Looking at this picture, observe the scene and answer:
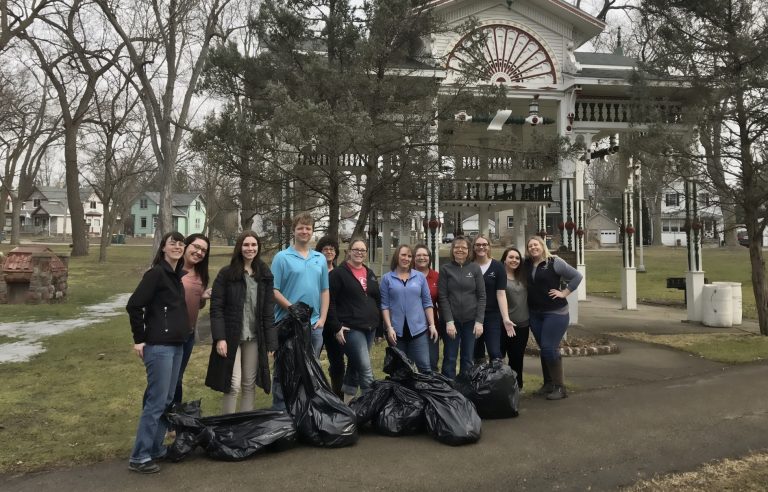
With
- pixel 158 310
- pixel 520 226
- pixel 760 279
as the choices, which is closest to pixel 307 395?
pixel 158 310

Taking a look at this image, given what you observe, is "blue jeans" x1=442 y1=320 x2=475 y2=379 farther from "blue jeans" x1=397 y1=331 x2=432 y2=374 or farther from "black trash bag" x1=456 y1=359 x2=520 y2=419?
"black trash bag" x1=456 y1=359 x2=520 y2=419

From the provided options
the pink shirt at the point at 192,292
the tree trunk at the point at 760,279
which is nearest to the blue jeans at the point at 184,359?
Answer: the pink shirt at the point at 192,292

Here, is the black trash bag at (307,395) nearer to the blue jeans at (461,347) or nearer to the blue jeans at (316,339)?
the blue jeans at (316,339)

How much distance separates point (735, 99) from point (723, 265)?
19770 mm

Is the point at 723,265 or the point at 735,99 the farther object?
the point at 723,265

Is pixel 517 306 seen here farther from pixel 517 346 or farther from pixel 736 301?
pixel 736 301

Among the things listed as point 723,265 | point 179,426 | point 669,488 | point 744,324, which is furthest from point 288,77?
point 723,265

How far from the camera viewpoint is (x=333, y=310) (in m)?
4.60

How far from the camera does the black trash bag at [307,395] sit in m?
3.87

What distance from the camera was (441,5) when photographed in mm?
10648

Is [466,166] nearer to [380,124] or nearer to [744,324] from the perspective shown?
[380,124]

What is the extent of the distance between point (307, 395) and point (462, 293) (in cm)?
175

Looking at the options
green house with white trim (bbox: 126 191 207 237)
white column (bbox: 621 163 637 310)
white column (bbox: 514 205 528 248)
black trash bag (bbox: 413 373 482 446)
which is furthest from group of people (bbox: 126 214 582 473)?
green house with white trim (bbox: 126 191 207 237)

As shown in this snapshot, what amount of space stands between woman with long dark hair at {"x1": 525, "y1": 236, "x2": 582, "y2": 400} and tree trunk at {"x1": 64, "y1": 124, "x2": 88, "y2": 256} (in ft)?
89.5
